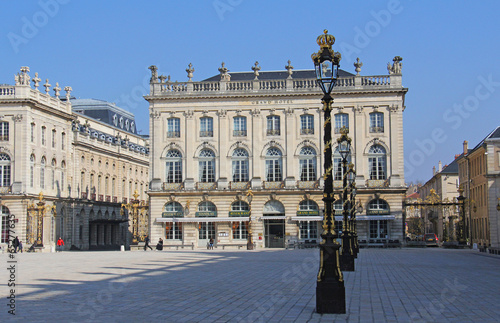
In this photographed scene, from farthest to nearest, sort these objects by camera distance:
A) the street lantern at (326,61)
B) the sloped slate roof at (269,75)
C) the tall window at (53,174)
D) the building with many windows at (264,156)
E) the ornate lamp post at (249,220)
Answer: the tall window at (53,174) → the sloped slate roof at (269,75) → the building with many windows at (264,156) → the ornate lamp post at (249,220) → the street lantern at (326,61)

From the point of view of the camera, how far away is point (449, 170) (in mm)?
104688

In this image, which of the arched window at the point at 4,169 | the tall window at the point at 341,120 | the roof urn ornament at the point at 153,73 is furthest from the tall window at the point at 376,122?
the arched window at the point at 4,169

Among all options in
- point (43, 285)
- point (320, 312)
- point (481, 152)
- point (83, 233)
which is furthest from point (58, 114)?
point (320, 312)

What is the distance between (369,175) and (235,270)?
36842 millimetres

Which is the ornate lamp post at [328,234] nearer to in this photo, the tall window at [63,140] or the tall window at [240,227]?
the tall window at [240,227]

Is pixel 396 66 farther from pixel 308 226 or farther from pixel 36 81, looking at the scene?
pixel 36 81

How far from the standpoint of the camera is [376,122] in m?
63.1

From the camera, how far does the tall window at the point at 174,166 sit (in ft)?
211

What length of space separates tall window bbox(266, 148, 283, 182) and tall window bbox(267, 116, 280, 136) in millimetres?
1484

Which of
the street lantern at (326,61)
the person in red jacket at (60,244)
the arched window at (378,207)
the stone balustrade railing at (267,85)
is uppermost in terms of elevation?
the stone balustrade railing at (267,85)

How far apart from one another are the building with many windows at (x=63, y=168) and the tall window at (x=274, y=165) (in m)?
20.3

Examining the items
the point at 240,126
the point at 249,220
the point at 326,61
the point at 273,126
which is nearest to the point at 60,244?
the point at 249,220

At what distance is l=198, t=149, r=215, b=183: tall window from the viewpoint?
64.1 m

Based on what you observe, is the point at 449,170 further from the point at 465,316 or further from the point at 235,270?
the point at 465,316
